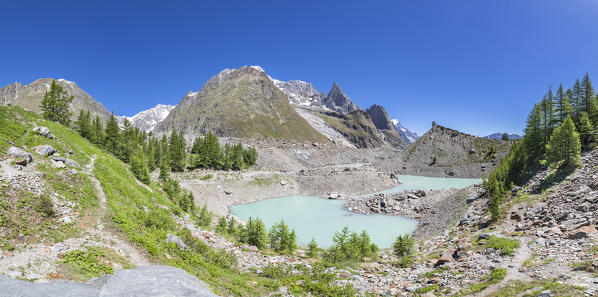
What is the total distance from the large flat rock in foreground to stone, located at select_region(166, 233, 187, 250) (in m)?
3.82

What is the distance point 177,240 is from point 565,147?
1726 inches

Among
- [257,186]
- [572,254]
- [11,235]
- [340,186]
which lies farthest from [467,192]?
[11,235]

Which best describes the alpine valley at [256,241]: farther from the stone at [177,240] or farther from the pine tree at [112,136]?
the pine tree at [112,136]

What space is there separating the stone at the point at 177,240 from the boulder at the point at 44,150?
13080mm

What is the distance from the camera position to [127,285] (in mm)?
9375

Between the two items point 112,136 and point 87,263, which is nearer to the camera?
point 87,263

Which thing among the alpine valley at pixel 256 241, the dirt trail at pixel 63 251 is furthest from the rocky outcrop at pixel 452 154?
the dirt trail at pixel 63 251

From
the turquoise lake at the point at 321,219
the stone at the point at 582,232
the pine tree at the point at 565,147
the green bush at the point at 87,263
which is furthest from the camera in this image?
the turquoise lake at the point at 321,219

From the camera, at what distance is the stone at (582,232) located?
15573mm

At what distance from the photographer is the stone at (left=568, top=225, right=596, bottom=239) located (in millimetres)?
15573

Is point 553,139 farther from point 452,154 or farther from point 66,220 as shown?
point 452,154

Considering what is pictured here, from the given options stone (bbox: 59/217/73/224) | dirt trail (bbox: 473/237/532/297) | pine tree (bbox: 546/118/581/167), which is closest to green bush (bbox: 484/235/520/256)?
dirt trail (bbox: 473/237/532/297)

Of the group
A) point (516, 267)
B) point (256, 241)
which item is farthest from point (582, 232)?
point (256, 241)

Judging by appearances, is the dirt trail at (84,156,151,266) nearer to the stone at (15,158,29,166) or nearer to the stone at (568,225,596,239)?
the stone at (15,158,29,166)
